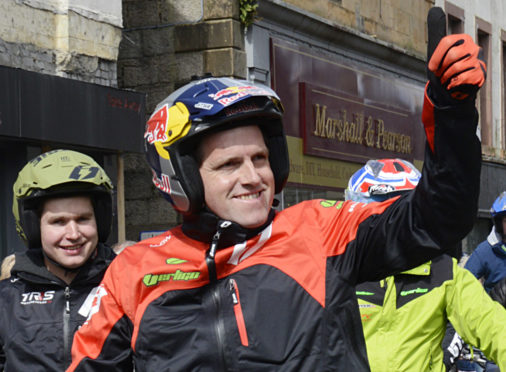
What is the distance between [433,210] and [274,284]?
553mm

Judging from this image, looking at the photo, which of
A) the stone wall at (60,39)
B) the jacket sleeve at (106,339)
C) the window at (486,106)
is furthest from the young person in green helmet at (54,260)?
the window at (486,106)

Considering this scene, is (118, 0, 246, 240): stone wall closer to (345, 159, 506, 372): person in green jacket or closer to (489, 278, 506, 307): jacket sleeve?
(489, 278, 506, 307): jacket sleeve

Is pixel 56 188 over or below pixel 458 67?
below

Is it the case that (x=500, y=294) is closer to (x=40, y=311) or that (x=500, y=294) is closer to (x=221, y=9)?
(x=40, y=311)

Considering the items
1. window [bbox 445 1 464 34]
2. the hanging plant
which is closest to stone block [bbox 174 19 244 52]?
the hanging plant

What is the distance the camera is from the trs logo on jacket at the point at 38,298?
4484 millimetres

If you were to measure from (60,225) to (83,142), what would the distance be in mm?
5167

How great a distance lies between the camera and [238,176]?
2947 mm

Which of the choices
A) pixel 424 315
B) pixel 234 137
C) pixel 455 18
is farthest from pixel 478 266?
pixel 455 18

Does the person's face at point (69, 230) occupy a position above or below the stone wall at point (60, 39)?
below

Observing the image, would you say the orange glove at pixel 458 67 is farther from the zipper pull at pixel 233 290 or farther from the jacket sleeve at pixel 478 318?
the jacket sleeve at pixel 478 318

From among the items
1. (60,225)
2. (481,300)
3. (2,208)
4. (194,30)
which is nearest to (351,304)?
(481,300)

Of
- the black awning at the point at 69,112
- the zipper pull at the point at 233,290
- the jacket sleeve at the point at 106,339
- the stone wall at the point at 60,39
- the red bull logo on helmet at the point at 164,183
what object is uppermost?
the stone wall at the point at 60,39

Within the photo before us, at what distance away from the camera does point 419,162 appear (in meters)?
18.3
